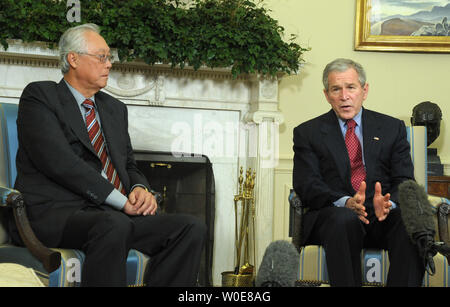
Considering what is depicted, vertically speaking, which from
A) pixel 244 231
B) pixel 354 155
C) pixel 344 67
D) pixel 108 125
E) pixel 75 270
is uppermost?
pixel 344 67

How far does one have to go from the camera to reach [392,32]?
472cm

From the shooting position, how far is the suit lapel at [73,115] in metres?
2.63

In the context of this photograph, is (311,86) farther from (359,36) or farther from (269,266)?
(269,266)

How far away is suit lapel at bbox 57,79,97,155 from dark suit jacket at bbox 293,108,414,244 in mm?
1026

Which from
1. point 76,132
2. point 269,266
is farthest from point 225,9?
point 269,266

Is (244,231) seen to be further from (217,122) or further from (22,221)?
(22,221)

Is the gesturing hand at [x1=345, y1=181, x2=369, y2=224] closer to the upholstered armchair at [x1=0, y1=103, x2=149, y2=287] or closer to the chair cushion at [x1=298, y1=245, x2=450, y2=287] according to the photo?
the chair cushion at [x1=298, y1=245, x2=450, y2=287]

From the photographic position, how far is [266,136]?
4.38m

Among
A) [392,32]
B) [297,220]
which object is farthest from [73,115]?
[392,32]

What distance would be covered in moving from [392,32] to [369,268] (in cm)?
264

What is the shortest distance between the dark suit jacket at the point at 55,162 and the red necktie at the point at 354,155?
3.59 ft

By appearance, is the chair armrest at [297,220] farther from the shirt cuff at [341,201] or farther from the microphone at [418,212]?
the microphone at [418,212]

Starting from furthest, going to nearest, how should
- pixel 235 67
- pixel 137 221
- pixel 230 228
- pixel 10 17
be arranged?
pixel 230 228 < pixel 235 67 < pixel 10 17 < pixel 137 221

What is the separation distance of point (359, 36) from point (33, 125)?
2942 mm
